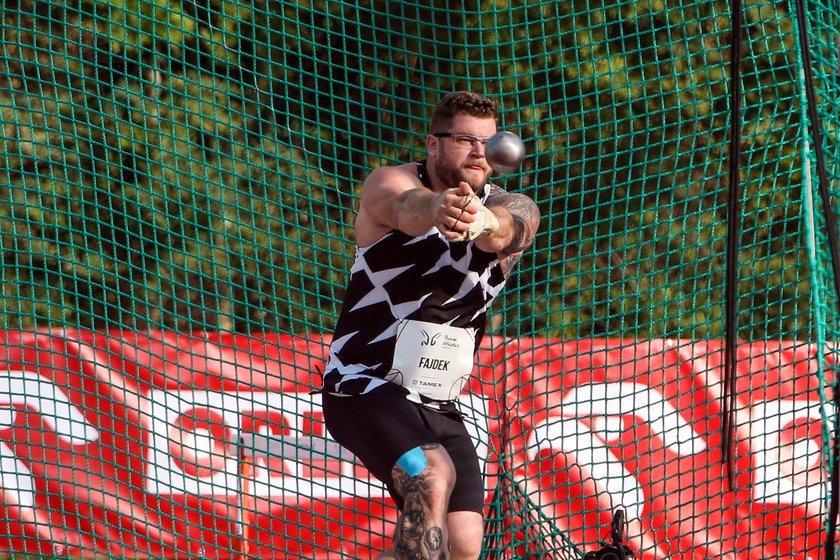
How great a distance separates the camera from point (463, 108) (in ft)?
12.3

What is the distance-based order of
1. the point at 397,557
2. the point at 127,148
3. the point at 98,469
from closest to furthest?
the point at 397,557
the point at 98,469
the point at 127,148

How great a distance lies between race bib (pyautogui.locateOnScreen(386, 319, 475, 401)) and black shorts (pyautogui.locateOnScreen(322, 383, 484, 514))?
0.06 meters

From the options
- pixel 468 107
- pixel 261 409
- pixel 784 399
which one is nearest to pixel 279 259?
pixel 261 409

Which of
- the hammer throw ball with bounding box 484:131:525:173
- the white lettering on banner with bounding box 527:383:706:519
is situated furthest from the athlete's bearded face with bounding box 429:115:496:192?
the white lettering on banner with bounding box 527:383:706:519

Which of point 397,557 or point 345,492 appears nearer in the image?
point 397,557

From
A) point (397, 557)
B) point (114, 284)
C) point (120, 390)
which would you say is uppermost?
point (114, 284)

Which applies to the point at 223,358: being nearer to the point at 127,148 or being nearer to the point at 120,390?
the point at 120,390

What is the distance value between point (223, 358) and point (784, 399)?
2.81m

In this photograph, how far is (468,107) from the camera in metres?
3.75

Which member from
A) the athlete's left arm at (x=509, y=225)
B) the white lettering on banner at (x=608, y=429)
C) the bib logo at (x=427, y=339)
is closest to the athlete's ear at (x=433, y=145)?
the athlete's left arm at (x=509, y=225)

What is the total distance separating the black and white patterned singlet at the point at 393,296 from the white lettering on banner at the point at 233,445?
68.0 inches

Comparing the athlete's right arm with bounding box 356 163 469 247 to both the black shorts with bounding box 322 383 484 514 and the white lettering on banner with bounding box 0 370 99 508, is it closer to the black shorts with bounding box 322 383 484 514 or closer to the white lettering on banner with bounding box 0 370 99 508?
the black shorts with bounding box 322 383 484 514

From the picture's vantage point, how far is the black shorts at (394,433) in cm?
364

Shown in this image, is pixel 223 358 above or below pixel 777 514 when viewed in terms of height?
above
